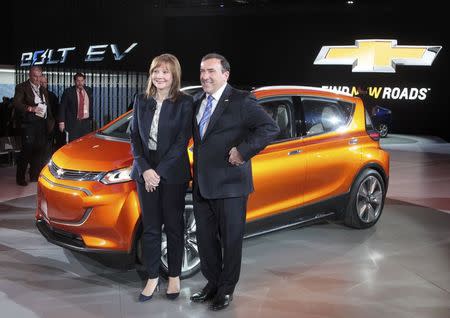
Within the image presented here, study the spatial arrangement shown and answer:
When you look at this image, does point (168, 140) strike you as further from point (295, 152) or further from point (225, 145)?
point (295, 152)

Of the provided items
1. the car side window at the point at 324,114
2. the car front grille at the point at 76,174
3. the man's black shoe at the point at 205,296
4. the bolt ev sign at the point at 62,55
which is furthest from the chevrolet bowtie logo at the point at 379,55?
the man's black shoe at the point at 205,296

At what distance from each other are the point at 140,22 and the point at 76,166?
1945cm

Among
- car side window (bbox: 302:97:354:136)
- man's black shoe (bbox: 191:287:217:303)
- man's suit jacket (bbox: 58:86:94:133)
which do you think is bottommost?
man's black shoe (bbox: 191:287:217:303)

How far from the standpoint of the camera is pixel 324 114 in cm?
618

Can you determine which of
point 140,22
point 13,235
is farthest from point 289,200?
point 140,22

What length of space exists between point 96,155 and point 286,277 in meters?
1.84

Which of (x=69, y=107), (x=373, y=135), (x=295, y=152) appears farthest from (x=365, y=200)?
(x=69, y=107)

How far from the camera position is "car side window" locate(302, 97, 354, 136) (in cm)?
595

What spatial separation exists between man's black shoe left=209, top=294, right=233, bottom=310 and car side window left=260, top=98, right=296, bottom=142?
180 centimetres

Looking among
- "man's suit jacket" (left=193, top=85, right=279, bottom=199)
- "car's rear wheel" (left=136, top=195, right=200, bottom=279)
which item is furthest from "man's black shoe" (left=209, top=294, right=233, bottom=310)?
"man's suit jacket" (left=193, top=85, right=279, bottom=199)

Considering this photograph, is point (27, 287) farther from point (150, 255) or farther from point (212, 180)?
point (212, 180)

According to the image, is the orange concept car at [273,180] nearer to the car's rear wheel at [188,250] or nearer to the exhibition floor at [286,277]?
the car's rear wheel at [188,250]

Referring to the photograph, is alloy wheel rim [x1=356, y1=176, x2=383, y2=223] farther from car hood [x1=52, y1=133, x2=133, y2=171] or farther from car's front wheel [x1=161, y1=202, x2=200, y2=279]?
car hood [x1=52, y1=133, x2=133, y2=171]

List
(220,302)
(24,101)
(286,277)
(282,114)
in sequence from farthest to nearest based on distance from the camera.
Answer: (24,101)
(282,114)
(286,277)
(220,302)
